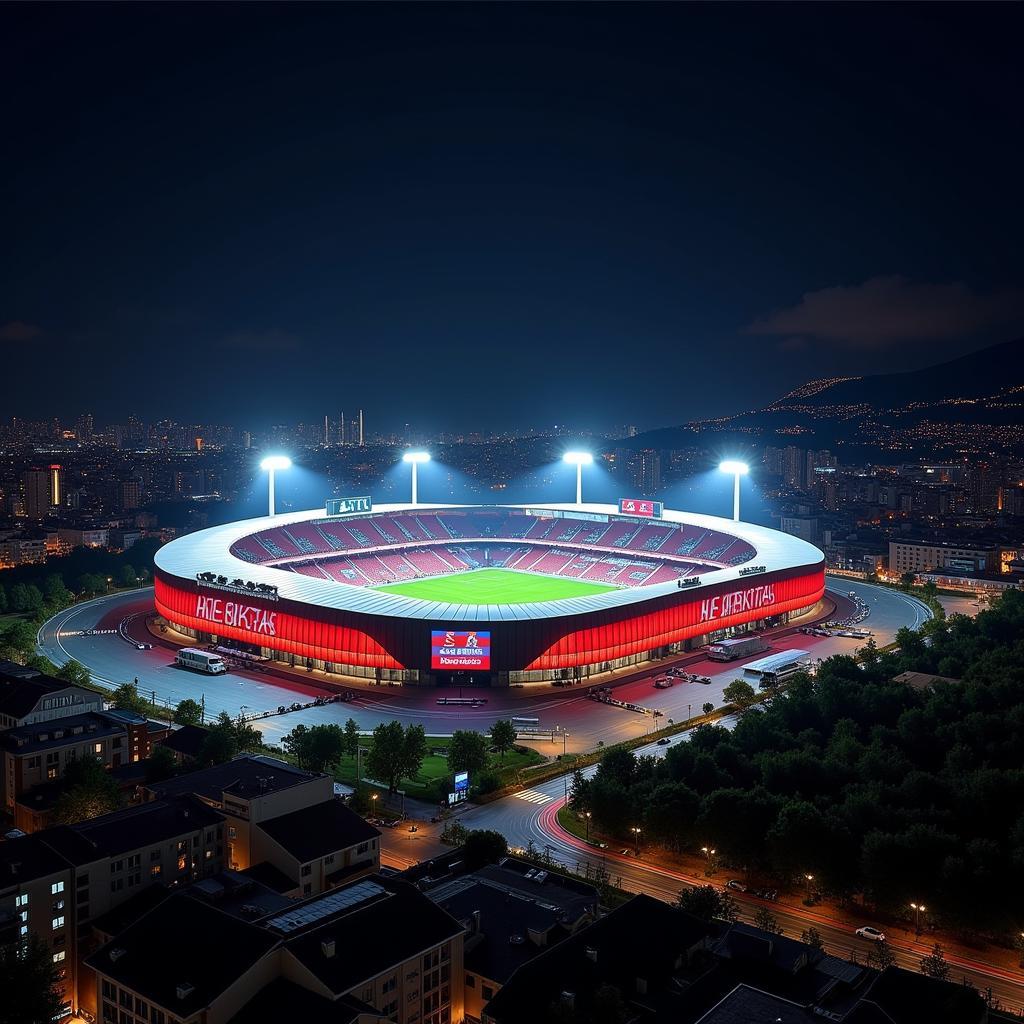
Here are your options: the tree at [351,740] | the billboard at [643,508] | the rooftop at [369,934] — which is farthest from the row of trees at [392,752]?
the billboard at [643,508]

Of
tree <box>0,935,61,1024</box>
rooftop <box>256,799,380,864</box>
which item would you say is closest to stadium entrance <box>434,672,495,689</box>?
rooftop <box>256,799,380,864</box>

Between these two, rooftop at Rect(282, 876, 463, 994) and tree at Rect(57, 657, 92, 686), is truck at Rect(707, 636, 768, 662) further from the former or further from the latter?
rooftop at Rect(282, 876, 463, 994)

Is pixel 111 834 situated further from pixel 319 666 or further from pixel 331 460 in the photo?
pixel 331 460

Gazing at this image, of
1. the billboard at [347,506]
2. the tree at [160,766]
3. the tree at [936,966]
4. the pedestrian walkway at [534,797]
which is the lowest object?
the pedestrian walkway at [534,797]

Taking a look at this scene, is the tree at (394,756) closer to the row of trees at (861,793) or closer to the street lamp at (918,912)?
the row of trees at (861,793)

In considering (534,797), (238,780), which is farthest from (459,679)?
(238,780)
